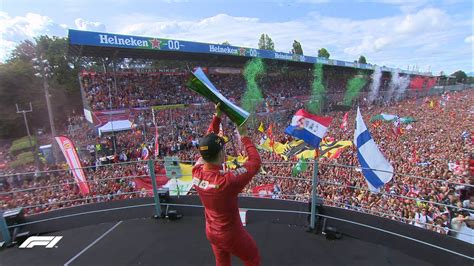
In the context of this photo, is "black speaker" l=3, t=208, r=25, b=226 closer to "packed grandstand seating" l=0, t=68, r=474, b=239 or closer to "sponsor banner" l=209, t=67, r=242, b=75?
"packed grandstand seating" l=0, t=68, r=474, b=239

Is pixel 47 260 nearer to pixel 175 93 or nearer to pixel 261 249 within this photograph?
pixel 261 249

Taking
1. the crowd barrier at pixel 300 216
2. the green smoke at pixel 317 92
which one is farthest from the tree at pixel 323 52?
the crowd barrier at pixel 300 216

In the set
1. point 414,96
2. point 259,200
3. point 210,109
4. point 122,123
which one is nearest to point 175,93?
point 210,109

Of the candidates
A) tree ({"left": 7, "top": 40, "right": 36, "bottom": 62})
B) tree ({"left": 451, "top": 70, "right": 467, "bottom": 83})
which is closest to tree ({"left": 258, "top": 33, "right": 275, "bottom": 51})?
tree ({"left": 7, "top": 40, "right": 36, "bottom": 62})

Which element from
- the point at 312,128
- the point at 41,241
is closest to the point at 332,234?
the point at 312,128

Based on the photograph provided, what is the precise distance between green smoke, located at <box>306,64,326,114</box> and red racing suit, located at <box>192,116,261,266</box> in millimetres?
37337

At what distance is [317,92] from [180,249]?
42988 millimetres

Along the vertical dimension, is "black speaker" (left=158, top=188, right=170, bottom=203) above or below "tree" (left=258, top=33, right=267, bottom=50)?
below

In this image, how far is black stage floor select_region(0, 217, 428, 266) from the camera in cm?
340

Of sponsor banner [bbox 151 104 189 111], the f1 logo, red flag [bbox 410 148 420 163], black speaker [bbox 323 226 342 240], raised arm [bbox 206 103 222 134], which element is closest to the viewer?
raised arm [bbox 206 103 222 134]

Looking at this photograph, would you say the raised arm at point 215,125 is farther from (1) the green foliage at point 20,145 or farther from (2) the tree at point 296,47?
(2) the tree at point 296,47

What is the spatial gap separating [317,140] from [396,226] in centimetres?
377

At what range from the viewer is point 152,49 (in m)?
23.3

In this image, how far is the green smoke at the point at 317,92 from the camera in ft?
129
